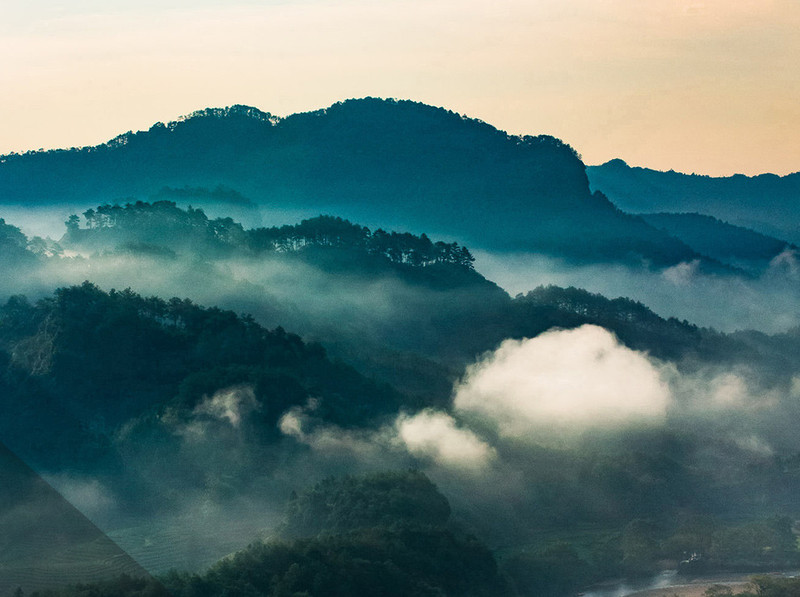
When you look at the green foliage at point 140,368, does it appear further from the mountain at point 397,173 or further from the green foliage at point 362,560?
the mountain at point 397,173

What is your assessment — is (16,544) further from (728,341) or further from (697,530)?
→ (728,341)

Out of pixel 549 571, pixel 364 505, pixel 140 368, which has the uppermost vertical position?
pixel 140 368

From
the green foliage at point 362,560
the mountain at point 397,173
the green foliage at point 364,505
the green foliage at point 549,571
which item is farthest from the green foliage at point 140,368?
the mountain at point 397,173

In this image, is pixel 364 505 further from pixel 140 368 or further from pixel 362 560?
pixel 140 368

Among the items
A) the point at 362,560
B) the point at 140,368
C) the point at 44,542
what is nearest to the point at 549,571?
the point at 362,560

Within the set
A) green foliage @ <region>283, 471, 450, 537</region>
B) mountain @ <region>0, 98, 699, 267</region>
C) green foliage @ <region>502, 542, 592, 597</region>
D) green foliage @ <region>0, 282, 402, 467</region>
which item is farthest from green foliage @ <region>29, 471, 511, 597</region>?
mountain @ <region>0, 98, 699, 267</region>

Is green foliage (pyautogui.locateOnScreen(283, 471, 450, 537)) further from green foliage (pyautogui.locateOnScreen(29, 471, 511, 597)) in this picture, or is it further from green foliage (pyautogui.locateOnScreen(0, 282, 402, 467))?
green foliage (pyautogui.locateOnScreen(0, 282, 402, 467))
